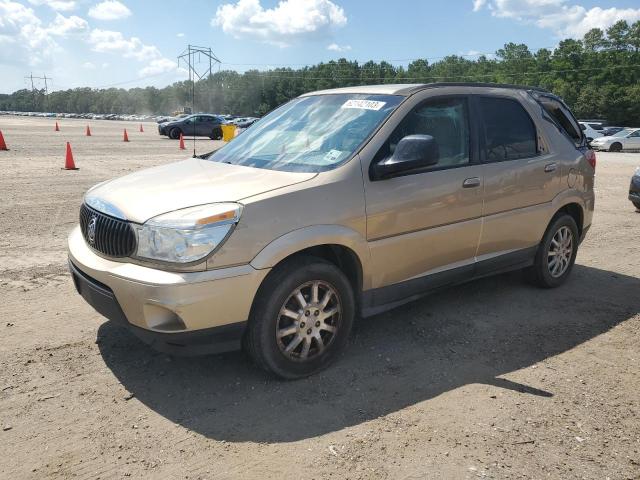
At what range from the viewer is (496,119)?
4855 millimetres

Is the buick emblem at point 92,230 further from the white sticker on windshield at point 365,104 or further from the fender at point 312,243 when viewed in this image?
the white sticker on windshield at point 365,104

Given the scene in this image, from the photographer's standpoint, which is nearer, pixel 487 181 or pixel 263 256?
pixel 263 256

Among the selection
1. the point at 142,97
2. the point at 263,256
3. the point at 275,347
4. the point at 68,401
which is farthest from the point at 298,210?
the point at 142,97

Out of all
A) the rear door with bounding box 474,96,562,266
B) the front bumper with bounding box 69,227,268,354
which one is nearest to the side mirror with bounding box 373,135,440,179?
the rear door with bounding box 474,96,562,266

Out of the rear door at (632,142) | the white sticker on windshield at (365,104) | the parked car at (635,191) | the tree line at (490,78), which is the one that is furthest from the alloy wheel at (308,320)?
the tree line at (490,78)

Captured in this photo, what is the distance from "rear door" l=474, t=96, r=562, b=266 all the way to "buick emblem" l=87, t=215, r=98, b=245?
9.76 feet

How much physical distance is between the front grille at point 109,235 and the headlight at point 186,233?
0.38 ft

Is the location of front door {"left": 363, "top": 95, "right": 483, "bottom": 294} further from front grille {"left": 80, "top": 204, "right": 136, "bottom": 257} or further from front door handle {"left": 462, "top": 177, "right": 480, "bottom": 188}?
front grille {"left": 80, "top": 204, "right": 136, "bottom": 257}

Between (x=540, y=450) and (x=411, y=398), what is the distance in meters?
0.80

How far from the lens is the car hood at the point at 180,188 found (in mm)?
3383

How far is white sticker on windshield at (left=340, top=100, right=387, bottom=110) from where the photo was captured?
13.8 feet

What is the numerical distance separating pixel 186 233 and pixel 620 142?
3271 cm

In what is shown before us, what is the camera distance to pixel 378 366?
12.8 feet

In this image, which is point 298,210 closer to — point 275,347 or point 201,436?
point 275,347
